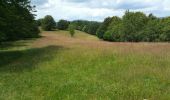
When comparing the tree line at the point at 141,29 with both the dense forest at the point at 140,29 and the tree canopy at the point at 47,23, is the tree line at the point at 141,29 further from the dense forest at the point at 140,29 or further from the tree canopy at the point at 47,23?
the tree canopy at the point at 47,23

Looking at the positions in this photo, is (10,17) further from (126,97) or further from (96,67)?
(126,97)

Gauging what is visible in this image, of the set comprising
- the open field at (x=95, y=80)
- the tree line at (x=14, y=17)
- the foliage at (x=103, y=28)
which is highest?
the tree line at (x=14, y=17)

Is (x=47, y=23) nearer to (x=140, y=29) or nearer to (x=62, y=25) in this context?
(x=62, y=25)

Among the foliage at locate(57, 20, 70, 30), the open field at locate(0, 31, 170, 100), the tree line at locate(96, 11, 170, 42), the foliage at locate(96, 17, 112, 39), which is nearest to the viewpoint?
the open field at locate(0, 31, 170, 100)

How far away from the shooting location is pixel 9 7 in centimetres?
3334

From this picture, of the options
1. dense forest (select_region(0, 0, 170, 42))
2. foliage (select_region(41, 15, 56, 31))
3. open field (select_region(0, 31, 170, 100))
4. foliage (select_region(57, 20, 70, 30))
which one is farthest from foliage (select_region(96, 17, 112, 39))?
open field (select_region(0, 31, 170, 100))

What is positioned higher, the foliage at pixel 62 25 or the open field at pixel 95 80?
the open field at pixel 95 80

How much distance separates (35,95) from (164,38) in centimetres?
7923

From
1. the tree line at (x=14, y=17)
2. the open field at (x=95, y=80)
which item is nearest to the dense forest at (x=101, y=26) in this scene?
the tree line at (x=14, y=17)

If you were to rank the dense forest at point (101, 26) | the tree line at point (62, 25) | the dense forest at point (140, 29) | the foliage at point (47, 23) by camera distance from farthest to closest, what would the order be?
the tree line at point (62, 25)
the foliage at point (47, 23)
the dense forest at point (140, 29)
the dense forest at point (101, 26)

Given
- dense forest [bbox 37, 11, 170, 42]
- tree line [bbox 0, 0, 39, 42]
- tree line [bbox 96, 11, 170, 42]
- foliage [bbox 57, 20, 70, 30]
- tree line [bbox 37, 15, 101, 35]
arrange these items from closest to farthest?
1. tree line [bbox 0, 0, 39, 42]
2. tree line [bbox 96, 11, 170, 42]
3. dense forest [bbox 37, 11, 170, 42]
4. tree line [bbox 37, 15, 101, 35]
5. foliage [bbox 57, 20, 70, 30]

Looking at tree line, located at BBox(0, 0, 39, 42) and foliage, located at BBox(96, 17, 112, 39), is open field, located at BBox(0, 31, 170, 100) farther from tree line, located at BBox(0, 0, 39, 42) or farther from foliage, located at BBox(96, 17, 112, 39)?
foliage, located at BBox(96, 17, 112, 39)

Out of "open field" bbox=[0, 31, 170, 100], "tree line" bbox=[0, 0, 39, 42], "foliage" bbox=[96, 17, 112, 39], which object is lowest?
"foliage" bbox=[96, 17, 112, 39]

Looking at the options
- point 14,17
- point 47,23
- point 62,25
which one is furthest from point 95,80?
point 62,25
